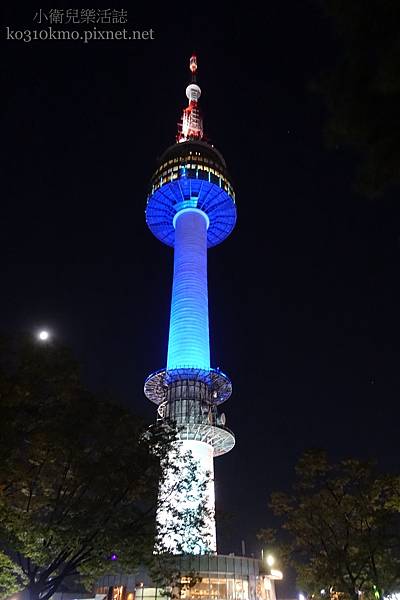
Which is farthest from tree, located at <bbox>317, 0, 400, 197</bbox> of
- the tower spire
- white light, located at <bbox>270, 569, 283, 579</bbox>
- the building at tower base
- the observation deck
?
the tower spire

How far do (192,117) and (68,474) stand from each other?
290 ft

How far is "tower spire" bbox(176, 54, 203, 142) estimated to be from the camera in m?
98.7

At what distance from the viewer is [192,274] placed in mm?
78000

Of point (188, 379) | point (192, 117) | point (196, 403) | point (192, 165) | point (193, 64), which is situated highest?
point (193, 64)

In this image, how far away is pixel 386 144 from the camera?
428 inches

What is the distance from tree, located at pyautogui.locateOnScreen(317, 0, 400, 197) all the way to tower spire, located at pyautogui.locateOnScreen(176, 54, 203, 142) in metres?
88.0

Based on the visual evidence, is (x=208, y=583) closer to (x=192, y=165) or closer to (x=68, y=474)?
(x=68, y=474)

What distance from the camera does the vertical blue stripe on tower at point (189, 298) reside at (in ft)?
232

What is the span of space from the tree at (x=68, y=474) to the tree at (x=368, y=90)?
594 inches

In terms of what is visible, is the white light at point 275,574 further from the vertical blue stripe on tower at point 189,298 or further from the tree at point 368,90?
the tree at point 368,90

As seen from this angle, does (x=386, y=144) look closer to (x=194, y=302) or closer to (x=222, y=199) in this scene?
(x=194, y=302)

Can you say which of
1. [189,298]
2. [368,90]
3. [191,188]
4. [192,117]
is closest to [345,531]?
[368,90]

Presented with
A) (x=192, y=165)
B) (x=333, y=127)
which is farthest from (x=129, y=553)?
(x=192, y=165)

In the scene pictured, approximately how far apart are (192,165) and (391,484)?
222 ft
